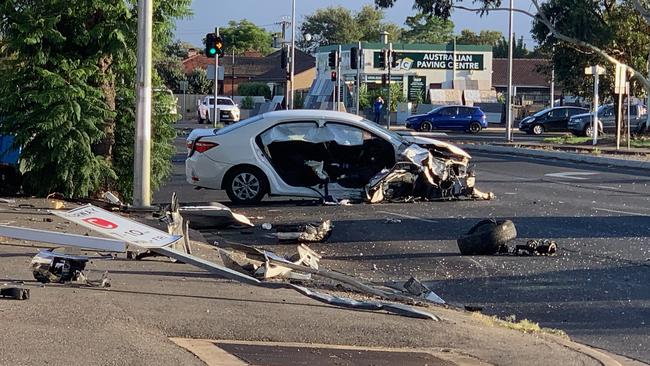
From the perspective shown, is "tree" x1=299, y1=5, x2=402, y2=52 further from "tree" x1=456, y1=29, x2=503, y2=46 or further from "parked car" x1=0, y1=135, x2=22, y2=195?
"parked car" x1=0, y1=135, x2=22, y2=195

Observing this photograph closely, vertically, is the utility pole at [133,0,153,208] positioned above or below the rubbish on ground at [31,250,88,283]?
above

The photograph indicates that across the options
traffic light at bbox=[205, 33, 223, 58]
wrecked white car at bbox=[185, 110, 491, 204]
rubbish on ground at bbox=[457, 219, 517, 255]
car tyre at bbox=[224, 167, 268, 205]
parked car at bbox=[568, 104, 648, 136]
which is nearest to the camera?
rubbish on ground at bbox=[457, 219, 517, 255]

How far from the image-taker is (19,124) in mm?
15688

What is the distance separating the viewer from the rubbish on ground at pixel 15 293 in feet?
24.7

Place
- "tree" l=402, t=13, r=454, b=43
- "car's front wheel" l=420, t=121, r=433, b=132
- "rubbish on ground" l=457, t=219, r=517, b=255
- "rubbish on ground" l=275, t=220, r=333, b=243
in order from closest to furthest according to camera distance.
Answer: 1. "rubbish on ground" l=457, t=219, r=517, b=255
2. "rubbish on ground" l=275, t=220, r=333, b=243
3. "car's front wheel" l=420, t=121, r=433, b=132
4. "tree" l=402, t=13, r=454, b=43

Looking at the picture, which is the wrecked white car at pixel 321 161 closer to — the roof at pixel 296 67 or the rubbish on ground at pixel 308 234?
the rubbish on ground at pixel 308 234

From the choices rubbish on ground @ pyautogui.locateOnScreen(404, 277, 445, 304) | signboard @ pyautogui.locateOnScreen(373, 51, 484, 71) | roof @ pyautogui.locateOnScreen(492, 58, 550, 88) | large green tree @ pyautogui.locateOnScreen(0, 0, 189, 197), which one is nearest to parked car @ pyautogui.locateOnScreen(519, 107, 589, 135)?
signboard @ pyautogui.locateOnScreen(373, 51, 484, 71)

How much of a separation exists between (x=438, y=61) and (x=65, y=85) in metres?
67.5

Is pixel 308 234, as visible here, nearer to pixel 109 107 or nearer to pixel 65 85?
pixel 109 107

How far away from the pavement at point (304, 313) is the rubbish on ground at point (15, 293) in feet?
0.28

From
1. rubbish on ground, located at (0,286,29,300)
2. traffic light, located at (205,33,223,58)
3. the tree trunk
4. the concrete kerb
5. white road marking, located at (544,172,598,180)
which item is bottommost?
rubbish on ground, located at (0,286,29,300)

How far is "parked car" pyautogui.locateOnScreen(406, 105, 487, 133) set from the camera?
2154 inches

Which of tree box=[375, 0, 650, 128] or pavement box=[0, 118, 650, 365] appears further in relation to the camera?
tree box=[375, 0, 650, 128]

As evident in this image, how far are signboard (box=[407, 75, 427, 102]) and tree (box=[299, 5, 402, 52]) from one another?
57.7 metres
